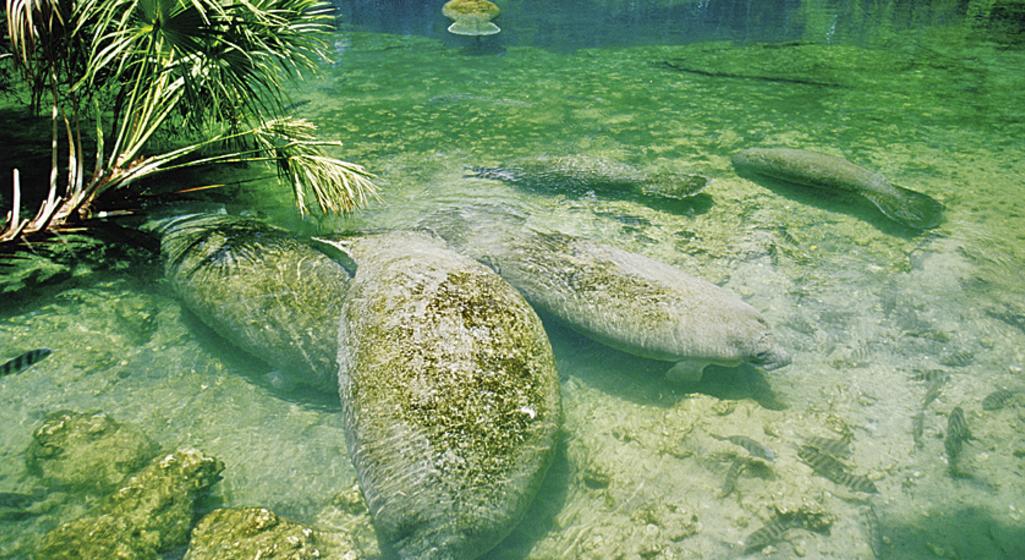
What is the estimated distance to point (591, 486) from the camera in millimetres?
3264

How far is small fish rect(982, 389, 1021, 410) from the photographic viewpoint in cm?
353

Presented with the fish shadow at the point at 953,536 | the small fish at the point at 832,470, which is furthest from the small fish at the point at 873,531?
the small fish at the point at 832,470

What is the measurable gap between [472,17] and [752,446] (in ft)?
48.5

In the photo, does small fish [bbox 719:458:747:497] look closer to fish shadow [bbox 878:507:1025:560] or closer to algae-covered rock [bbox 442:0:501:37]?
fish shadow [bbox 878:507:1025:560]

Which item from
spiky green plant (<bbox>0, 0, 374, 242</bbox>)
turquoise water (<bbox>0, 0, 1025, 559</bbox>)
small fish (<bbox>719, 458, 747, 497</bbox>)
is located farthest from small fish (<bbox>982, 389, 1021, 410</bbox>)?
spiky green plant (<bbox>0, 0, 374, 242</bbox>)

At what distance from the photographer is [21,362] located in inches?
144

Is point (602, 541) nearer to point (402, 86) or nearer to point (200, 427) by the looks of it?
point (200, 427)

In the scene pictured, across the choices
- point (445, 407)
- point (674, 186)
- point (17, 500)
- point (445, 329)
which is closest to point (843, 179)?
point (674, 186)

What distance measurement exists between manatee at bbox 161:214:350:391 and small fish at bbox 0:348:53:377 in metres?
0.92

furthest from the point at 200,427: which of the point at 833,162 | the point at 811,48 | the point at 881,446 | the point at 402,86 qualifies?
the point at 811,48

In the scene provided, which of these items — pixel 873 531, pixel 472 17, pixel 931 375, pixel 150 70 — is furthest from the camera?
pixel 472 17

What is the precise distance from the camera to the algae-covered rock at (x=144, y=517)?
2732mm

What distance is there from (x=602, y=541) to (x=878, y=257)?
3.85 meters

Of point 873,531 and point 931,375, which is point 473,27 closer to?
point 931,375
